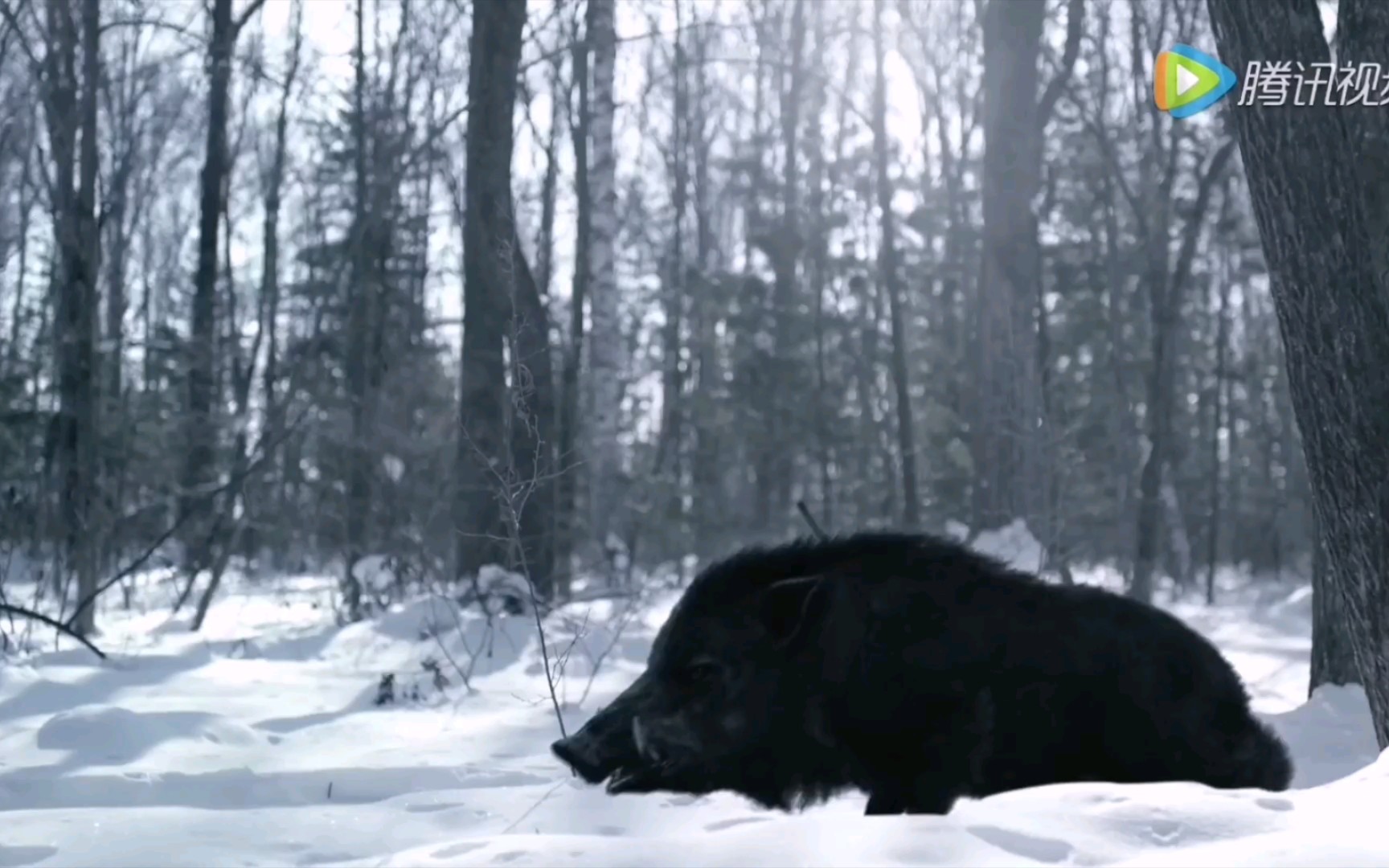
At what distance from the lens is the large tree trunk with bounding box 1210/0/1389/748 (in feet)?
14.7

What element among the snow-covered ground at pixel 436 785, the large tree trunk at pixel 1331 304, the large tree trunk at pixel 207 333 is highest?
the large tree trunk at pixel 207 333

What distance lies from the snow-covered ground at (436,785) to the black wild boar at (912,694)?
28 centimetres

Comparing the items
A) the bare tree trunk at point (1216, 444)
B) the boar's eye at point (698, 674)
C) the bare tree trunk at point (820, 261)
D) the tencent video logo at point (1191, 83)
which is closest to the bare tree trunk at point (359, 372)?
the tencent video logo at point (1191, 83)

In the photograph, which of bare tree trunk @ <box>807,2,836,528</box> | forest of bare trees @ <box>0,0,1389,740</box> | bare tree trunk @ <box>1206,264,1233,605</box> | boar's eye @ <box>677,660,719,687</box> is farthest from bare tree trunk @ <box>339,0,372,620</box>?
bare tree trunk @ <box>1206,264,1233,605</box>

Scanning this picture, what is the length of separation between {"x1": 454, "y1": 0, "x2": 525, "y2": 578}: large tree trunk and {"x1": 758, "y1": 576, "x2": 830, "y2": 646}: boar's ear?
6.84 m

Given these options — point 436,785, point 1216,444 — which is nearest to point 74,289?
point 436,785

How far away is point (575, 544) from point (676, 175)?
55.7 ft

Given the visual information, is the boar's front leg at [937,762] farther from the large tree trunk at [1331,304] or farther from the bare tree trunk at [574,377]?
the bare tree trunk at [574,377]

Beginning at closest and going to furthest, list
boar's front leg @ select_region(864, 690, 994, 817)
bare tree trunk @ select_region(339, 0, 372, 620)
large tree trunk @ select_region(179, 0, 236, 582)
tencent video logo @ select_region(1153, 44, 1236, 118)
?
boar's front leg @ select_region(864, 690, 994, 817) → tencent video logo @ select_region(1153, 44, 1236, 118) → bare tree trunk @ select_region(339, 0, 372, 620) → large tree trunk @ select_region(179, 0, 236, 582)

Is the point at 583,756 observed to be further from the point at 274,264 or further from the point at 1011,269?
the point at 274,264

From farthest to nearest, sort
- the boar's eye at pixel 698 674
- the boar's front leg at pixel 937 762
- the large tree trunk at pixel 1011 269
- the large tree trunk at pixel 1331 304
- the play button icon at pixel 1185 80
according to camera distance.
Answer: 1. the large tree trunk at pixel 1011 269
2. the play button icon at pixel 1185 80
3. the large tree trunk at pixel 1331 304
4. the boar's eye at pixel 698 674
5. the boar's front leg at pixel 937 762

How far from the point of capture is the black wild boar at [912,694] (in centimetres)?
411

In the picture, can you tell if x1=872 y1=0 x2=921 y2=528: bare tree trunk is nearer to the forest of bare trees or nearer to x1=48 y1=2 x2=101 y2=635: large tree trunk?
the forest of bare trees

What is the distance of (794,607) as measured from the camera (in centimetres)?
427
